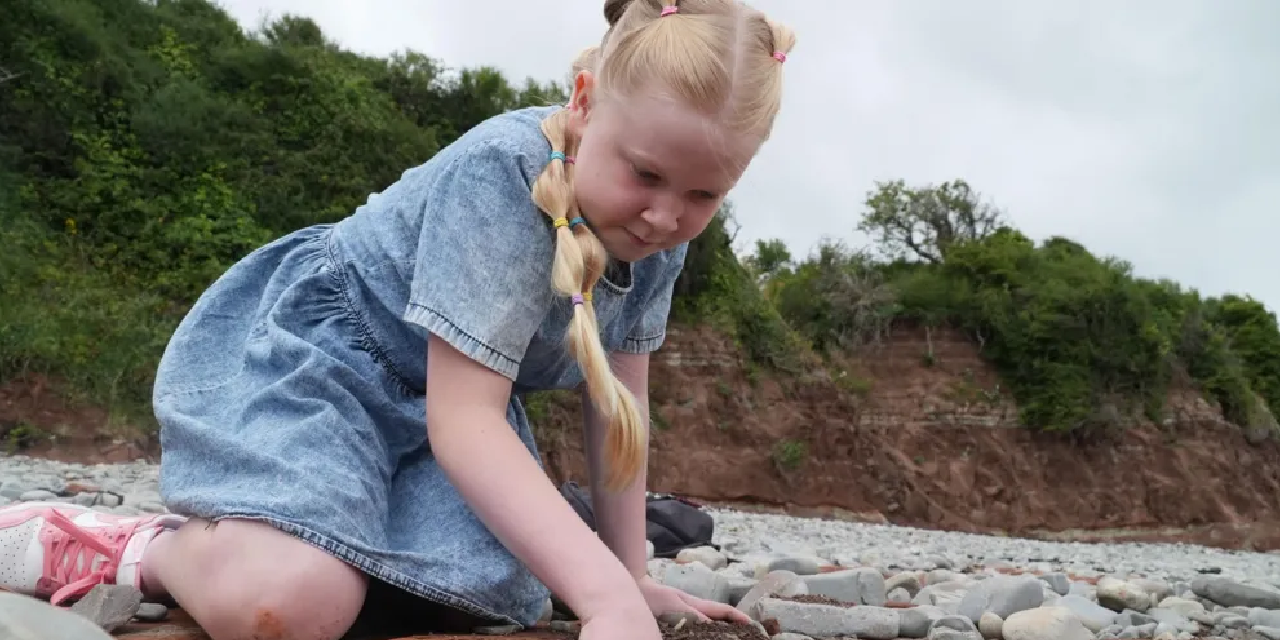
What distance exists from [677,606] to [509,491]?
26.4 inches

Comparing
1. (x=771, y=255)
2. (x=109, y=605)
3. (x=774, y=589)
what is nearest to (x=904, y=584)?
(x=774, y=589)

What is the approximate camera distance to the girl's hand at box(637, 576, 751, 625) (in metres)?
1.96

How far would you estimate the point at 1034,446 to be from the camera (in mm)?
19344

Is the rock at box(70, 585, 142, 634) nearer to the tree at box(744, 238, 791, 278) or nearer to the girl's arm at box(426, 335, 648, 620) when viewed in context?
the girl's arm at box(426, 335, 648, 620)

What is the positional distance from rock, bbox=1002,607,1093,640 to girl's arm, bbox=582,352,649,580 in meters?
0.87

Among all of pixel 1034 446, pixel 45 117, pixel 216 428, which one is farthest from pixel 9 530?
pixel 1034 446

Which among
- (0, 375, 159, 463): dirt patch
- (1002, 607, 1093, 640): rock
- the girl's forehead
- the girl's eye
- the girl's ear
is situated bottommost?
(0, 375, 159, 463): dirt patch

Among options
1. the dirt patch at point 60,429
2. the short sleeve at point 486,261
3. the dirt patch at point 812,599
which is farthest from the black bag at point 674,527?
the dirt patch at point 60,429

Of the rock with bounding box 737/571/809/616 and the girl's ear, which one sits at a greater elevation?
the girl's ear

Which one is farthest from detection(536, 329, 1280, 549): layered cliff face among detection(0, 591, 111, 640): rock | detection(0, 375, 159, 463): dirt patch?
detection(0, 591, 111, 640): rock

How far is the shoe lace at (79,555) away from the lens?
70.3 inches

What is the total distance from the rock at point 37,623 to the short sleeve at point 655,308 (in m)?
1.30

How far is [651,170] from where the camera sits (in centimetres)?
152

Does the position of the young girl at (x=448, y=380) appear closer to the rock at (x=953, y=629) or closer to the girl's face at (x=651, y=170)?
the girl's face at (x=651, y=170)
